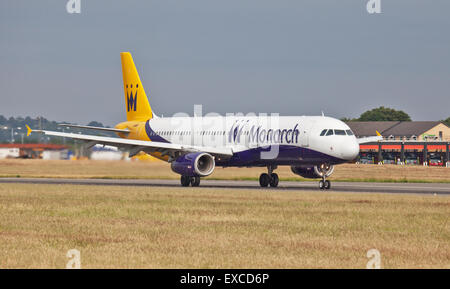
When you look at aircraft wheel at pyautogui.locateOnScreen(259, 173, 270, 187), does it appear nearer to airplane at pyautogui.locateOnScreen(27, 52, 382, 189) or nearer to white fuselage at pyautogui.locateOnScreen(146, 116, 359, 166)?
airplane at pyautogui.locateOnScreen(27, 52, 382, 189)

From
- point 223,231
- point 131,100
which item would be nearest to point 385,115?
point 131,100

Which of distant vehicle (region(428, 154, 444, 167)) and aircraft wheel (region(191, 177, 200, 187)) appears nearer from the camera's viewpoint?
aircraft wheel (region(191, 177, 200, 187))

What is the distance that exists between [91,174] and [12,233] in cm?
4124

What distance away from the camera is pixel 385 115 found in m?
192

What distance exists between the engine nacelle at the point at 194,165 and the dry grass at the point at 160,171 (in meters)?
9.19

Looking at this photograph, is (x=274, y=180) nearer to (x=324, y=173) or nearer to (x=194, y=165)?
(x=324, y=173)

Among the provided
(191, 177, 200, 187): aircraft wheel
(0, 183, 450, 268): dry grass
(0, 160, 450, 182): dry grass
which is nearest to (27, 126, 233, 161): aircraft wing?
(191, 177, 200, 187): aircraft wheel

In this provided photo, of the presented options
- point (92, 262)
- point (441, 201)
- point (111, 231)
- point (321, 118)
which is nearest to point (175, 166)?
point (321, 118)

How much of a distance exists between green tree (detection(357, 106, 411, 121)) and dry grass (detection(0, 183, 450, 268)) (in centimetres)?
16072

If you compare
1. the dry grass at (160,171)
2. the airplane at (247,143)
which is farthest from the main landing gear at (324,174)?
the dry grass at (160,171)

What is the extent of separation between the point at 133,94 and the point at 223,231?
3687cm

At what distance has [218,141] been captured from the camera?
48.1 meters

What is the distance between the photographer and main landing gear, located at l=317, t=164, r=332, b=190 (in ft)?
140
